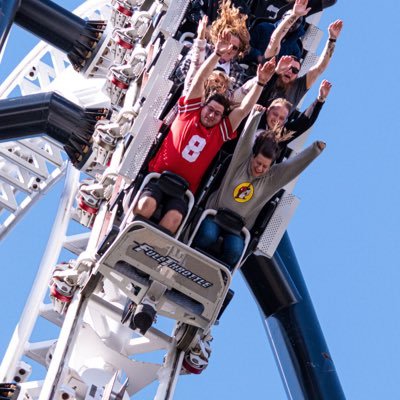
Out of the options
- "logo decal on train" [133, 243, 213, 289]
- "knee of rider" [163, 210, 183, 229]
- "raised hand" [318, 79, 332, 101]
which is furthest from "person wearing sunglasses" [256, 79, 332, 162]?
"logo decal on train" [133, 243, 213, 289]

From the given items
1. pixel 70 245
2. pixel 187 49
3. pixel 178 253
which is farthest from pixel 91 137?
pixel 178 253

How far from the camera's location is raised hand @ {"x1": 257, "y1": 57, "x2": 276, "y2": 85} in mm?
17094

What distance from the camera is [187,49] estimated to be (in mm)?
18391

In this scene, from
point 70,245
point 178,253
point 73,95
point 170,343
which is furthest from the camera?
point 73,95

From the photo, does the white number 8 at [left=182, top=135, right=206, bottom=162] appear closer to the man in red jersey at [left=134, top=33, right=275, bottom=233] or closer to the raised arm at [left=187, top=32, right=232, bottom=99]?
the man in red jersey at [left=134, top=33, right=275, bottom=233]

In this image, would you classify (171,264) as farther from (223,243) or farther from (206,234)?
(223,243)

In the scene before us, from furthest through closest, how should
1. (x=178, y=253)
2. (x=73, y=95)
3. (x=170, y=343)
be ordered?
(x=73, y=95) < (x=170, y=343) < (x=178, y=253)

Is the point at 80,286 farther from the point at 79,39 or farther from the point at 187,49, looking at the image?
the point at 79,39

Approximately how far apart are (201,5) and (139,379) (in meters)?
3.65

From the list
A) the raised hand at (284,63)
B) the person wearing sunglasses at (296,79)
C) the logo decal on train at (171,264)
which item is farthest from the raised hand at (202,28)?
the logo decal on train at (171,264)

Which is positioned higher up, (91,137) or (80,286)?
(91,137)

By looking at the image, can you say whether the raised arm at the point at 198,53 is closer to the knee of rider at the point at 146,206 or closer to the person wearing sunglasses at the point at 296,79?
the person wearing sunglasses at the point at 296,79

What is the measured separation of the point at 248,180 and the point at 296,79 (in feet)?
5.31

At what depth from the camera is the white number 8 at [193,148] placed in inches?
679
